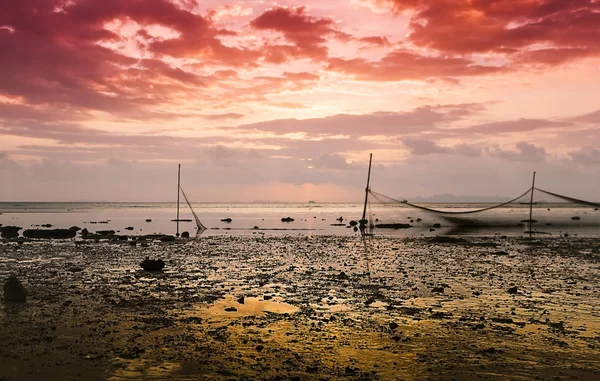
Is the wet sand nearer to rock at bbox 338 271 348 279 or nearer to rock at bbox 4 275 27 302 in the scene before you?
rock at bbox 338 271 348 279

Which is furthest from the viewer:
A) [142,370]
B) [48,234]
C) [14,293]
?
[48,234]

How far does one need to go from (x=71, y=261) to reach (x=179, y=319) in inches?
745

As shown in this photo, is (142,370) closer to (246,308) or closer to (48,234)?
(246,308)

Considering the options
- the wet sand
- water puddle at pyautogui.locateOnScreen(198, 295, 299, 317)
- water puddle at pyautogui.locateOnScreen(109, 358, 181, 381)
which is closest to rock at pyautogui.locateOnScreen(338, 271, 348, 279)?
the wet sand

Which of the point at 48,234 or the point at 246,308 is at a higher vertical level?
the point at 246,308

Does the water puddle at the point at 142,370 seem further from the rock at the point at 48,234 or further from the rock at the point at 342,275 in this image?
the rock at the point at 48,234

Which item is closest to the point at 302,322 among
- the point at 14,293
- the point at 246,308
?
the point at 246,308

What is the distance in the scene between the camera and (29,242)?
44344 millimetres

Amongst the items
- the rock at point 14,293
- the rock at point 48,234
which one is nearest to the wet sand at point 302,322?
the rock at point 14,293

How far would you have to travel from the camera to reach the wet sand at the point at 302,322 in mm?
10375

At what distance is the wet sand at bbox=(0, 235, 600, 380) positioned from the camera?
34.0ft

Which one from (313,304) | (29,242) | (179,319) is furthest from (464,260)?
(29,242)

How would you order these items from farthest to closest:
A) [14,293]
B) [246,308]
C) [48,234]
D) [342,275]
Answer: [48,234] → [342,275] → [14,293] → [246,308]

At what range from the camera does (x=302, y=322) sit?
1448cm
